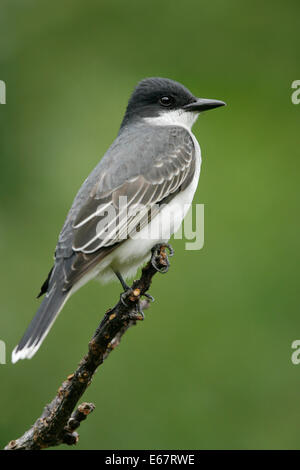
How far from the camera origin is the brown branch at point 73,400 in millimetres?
3867

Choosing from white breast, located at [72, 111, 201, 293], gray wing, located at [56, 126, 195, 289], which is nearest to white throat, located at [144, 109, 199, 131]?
gray wing, located at [56, 126, 195, 289]

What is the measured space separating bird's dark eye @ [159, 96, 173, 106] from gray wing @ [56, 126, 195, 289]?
0.33m

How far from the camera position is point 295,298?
5.56 meters

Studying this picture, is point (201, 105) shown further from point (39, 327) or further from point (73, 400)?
point (73, 400)

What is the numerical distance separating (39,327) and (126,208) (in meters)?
0.85

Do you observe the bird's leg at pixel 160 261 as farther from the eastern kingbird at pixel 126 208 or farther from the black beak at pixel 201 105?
the black beak at pixel 201 105

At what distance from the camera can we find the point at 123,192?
4680mm

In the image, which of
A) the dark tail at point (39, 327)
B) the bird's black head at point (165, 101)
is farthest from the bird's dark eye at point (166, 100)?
the dark tail at point (39, 327)

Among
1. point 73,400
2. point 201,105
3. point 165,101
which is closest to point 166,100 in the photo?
point 165,101

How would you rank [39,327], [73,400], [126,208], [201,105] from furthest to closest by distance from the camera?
[201,105], [126,208], [39,327], [73,400]

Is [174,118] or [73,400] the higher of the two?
[174,118]

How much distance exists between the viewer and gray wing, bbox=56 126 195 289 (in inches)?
174

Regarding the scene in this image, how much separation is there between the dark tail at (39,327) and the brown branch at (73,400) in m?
0.30

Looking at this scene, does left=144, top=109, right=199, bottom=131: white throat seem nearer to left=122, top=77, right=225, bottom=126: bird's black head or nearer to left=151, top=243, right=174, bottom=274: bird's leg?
left=122, top=77, right=225, bottom=126: bird's black head
